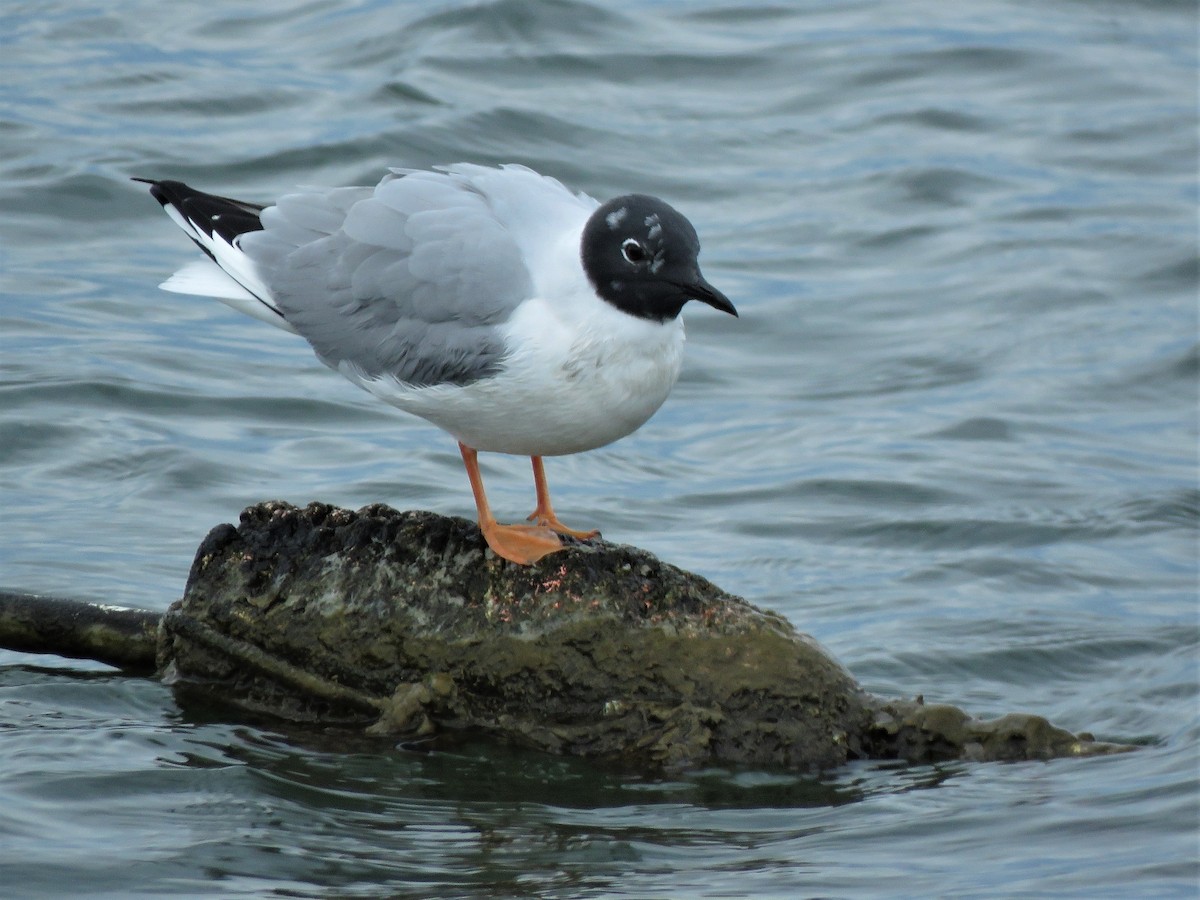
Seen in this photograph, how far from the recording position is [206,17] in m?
18.1

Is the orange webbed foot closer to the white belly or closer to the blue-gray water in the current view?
the white belly

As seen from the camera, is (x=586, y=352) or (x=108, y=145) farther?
(x=108, y=145)

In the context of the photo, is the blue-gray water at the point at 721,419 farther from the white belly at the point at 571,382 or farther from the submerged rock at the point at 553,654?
the white belly at the point at 571,382

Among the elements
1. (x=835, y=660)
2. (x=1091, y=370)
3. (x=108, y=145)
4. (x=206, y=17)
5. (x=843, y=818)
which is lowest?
(x=843, y=818)

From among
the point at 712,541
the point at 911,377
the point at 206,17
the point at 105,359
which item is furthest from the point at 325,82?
the point at 712,541

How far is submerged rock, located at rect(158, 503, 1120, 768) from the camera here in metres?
5.96

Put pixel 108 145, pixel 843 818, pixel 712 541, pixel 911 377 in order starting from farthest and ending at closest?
pixel 108 145, pixel 911 377, pixel 712 541, pixel 843 818

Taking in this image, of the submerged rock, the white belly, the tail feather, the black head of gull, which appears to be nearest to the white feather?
the tail feather

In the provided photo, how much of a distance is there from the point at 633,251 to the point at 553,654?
1.31 m

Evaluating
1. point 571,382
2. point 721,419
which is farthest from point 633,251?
point 721,419

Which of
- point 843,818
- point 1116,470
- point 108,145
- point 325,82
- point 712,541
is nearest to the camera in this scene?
point 843,818

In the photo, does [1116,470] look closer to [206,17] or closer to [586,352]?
[586,352]

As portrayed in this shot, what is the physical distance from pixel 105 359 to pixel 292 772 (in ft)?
20.1

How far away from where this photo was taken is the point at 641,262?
5902 millimetres
